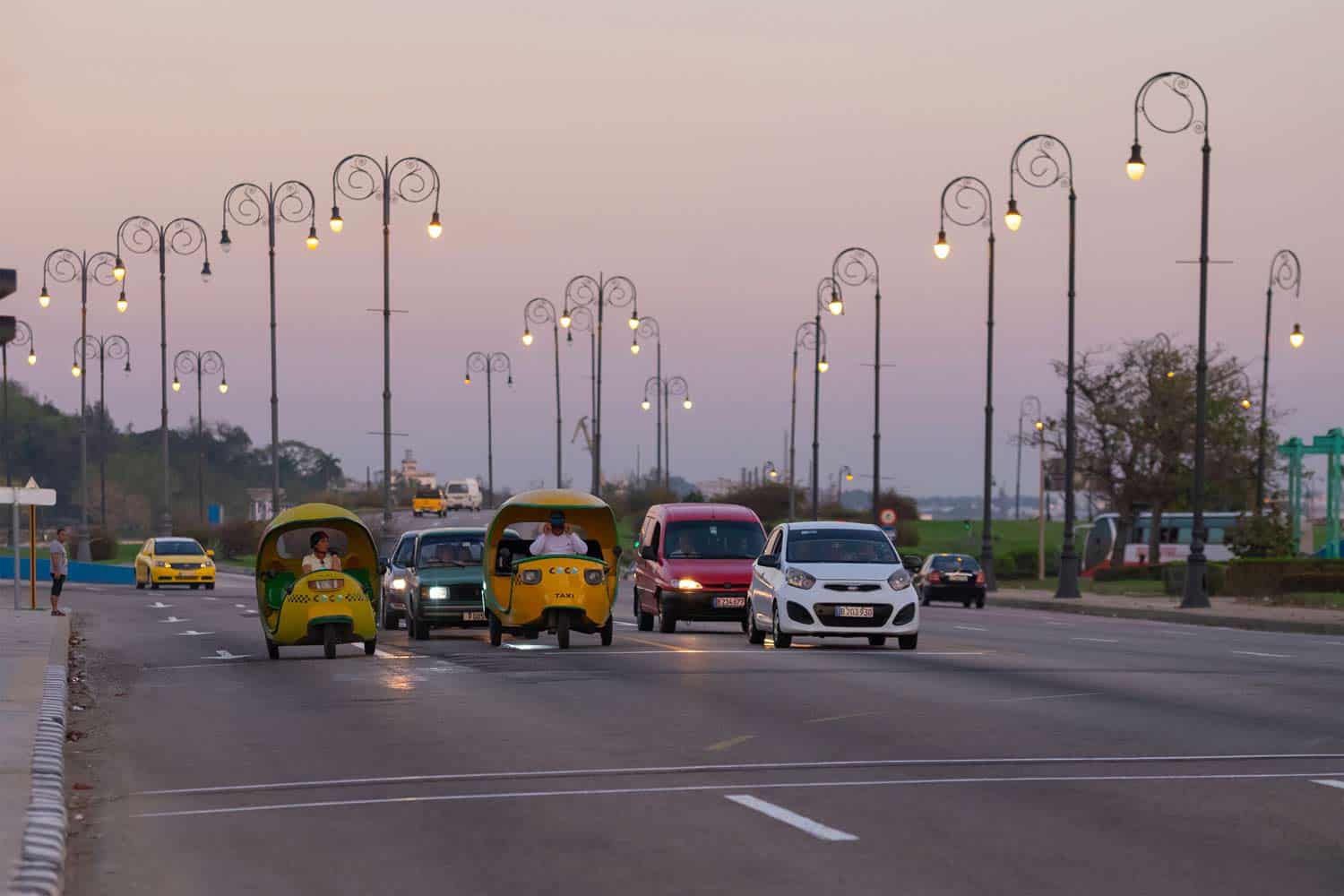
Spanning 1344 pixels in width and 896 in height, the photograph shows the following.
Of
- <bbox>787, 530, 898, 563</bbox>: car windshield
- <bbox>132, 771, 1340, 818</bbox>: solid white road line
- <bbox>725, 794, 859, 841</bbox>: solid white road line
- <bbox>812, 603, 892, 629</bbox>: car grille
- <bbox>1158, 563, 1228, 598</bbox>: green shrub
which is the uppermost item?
<bbox>787, 530, 898, 563</bbox>: car windshield

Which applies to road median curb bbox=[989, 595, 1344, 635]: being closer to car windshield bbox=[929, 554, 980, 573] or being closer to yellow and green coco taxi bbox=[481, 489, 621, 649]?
car windshield bbox=[929, 554, 980, 573]

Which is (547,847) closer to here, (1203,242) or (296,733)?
(296,733)

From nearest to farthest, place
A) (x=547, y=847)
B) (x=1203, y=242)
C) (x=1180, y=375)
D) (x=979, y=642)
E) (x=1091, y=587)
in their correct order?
(x=547, y=847)
(x=979, y=642)
(x=1203, y=242)
(x=1091, y=587)
(x=1180, y=375)

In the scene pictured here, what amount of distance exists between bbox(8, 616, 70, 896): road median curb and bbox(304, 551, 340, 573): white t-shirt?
625 centimetres

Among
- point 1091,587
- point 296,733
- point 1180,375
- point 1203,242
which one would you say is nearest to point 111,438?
point 1180,375

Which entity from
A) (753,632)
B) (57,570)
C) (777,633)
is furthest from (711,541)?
(57,570)

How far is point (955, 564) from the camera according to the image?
57.4m

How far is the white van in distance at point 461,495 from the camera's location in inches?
5187

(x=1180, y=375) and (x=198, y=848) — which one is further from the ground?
(x=1180, y=375)

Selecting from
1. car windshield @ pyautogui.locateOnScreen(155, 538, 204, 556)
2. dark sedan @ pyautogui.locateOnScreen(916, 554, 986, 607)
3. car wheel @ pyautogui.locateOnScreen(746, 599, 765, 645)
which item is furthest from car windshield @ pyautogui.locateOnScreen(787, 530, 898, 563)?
car windshield @ pyautogui.locateOnScreen(155, 538, 204, 556)

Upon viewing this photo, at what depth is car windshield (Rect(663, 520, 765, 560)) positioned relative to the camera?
31.5 m

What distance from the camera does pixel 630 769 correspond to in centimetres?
1273

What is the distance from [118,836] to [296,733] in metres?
4.97

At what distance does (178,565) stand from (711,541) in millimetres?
33237
